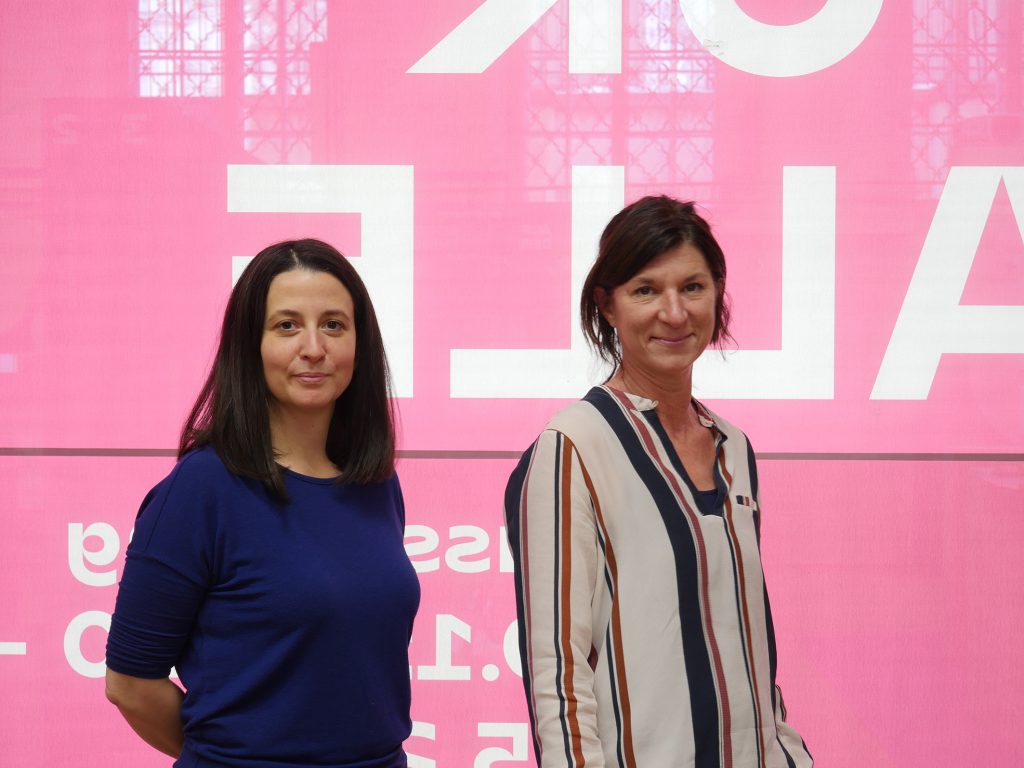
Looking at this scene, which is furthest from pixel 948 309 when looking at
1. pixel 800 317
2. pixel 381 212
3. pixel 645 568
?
pixel 645 568

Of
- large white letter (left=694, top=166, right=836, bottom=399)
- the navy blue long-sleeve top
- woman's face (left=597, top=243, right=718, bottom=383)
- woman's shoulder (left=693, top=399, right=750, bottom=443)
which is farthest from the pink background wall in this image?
the navy blue long-sleeve top

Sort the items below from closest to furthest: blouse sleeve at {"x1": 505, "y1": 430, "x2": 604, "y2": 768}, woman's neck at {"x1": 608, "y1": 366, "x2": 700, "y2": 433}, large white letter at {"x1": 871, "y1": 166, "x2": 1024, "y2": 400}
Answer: blouse sleeve at {"x1": 505, "y1": 430, "x2": 604, "y2": 768} < woman's neck at {"x1": 608, "y1": 366, "x2": 700, "y2": 433} < large white letter at {"x1": 871, "y1": 166, "x2": 1024, "y2": 400}

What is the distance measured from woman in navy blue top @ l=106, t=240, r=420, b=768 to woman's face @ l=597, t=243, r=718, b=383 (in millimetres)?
399

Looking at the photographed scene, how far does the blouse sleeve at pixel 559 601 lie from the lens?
4.01 feet

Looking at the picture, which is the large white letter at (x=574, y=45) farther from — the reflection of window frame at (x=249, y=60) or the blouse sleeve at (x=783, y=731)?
the blouse sleeve at (x=783, y=731)

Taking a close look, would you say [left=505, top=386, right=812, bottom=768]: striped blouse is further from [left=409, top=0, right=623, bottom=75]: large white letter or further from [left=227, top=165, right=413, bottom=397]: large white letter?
[left=409, top=0, right=623, bottom=75]: large white letter

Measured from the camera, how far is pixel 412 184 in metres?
2.40

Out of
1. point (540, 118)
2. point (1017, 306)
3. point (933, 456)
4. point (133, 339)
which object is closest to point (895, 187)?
point (1017, 306)

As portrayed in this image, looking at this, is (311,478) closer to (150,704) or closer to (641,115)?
(150,704)

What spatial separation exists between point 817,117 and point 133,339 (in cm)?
171

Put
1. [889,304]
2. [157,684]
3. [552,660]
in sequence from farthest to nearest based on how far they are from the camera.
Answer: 1. [889,304]
2. [157,684]
3. [552,660]

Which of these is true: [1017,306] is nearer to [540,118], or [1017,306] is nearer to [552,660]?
[540,118]

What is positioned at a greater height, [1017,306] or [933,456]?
[1017,306]

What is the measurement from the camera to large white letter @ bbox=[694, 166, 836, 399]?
2389mm
